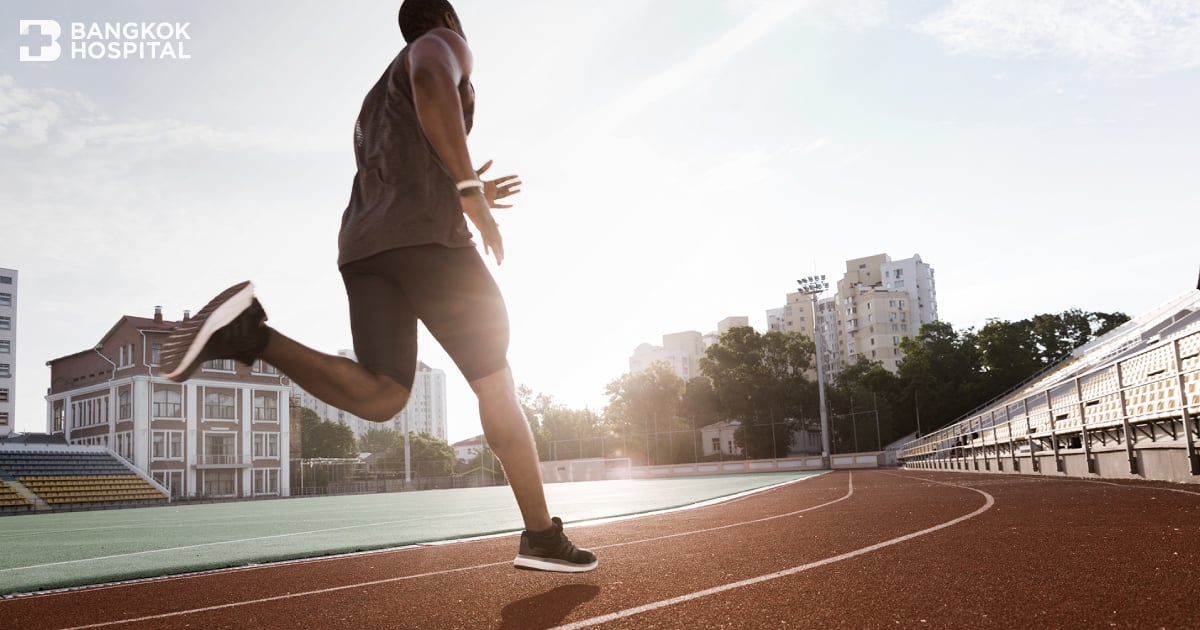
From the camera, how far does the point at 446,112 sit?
2385 mm

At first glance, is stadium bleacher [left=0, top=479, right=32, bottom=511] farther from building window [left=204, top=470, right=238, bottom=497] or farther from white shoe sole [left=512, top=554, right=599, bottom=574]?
white shoe sole [left=512, top=554, right=599, bottom=574]

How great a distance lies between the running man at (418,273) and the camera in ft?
7.72

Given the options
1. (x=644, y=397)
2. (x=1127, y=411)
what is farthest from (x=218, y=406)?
(x=1127, y=411)

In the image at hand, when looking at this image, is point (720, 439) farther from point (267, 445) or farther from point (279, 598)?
point (279, 598)

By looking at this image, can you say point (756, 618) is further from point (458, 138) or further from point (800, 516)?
point (800, 516)

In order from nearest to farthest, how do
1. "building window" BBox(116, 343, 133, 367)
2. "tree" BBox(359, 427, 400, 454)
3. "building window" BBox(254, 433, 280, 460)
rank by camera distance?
"building window" BBox(116, 343, 133, 367), "building window" BBox(254, 433, 280, 460), "tree" BBox(359, 427, 400, 454)

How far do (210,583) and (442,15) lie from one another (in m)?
2.63

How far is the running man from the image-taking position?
235cm

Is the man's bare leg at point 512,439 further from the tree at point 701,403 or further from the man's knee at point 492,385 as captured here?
the tree at point 701,403

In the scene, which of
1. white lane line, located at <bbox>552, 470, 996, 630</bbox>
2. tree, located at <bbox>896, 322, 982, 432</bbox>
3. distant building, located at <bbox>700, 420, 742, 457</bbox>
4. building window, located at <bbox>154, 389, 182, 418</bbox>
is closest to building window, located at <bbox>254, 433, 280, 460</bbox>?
building window, located at <bbox>154, 389, 182, 418</bbox>

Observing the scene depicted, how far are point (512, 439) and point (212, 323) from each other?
39.9 inches

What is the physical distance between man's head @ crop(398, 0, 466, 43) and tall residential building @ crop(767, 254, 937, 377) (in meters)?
94.4

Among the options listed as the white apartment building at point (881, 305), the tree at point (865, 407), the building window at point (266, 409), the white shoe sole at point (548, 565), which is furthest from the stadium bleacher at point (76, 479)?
the white apartment building at point (881, 305)

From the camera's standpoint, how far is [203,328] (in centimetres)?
217
